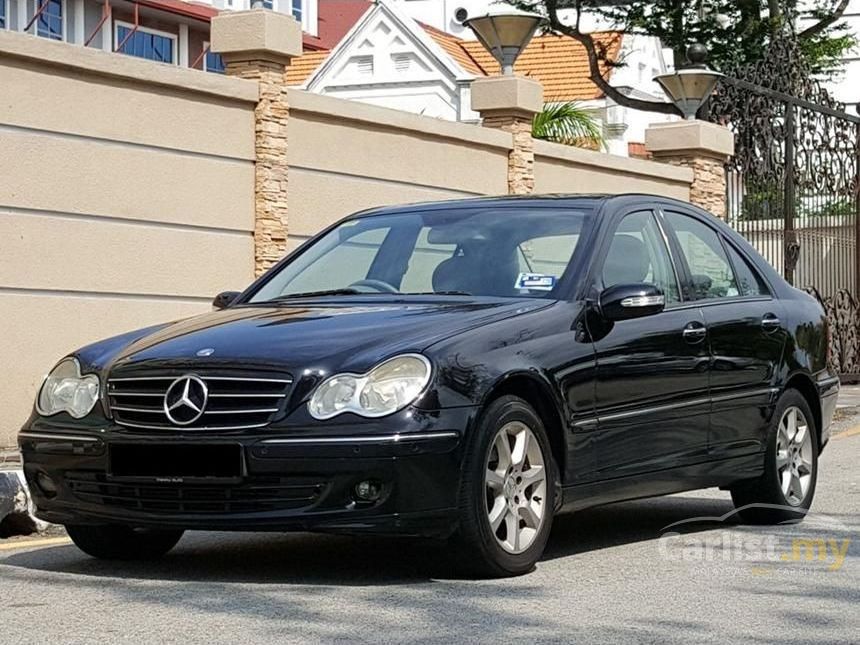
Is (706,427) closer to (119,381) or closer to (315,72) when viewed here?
(119,381)

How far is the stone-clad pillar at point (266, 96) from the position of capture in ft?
48.6

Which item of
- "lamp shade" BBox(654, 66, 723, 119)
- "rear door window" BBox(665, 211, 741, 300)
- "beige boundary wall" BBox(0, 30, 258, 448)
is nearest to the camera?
"rear door window" BBox(665, 211, 741, 300)

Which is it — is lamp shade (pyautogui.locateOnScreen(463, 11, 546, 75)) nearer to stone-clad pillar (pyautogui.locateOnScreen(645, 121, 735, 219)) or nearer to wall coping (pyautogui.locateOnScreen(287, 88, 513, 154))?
wall coping (pyautogui.locateOnScreen(287, 88, 513, 154))

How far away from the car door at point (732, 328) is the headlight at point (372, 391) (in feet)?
7.07

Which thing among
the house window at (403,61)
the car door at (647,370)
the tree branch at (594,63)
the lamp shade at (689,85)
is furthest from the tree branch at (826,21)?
the car door at (647,370)

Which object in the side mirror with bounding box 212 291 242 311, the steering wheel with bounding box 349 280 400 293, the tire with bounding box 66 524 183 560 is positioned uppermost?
the steering wheel with bounding box 349 280 400 293

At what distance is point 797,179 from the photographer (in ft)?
74.5

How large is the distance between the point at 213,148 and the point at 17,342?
252 cm

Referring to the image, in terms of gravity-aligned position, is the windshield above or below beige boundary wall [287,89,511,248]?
below

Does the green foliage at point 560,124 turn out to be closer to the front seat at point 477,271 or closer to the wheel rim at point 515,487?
the front seat at point 477,271

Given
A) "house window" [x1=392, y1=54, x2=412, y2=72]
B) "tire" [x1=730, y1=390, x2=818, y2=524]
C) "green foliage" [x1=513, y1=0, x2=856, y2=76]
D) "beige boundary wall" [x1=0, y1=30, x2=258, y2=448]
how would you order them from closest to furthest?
"tire" [x1=730, y1=390, x2=818, y2=524], "beige boundary wall" [x1=0, y1=30, x2=258, y2=448], "green foliage" [x1=513, y1=0, x2=856, y2=76], "house window" [x1=392, y1=54, x2=412, y2=72]

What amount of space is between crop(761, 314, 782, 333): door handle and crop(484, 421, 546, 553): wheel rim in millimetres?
2175

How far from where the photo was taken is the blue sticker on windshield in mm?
7773

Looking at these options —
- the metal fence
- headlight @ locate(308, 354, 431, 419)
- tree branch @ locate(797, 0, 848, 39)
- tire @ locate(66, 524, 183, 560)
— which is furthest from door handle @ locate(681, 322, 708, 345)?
tree branch @ locate(797, 0, 848, 39)
